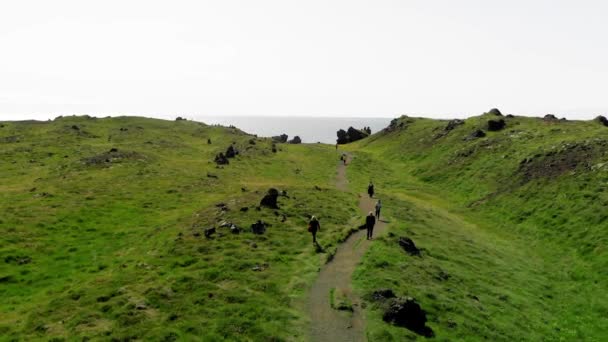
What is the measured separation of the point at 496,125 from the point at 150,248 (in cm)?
8056

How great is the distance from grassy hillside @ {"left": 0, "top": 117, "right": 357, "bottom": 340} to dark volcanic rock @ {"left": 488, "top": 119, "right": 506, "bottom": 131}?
126 ft

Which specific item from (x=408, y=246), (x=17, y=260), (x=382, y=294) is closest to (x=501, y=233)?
(x=408, y=246)

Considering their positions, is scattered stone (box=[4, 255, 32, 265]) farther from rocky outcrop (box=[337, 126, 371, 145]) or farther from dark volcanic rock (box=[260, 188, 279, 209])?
rocky outcrop (box=[337, 126, 371, 145])

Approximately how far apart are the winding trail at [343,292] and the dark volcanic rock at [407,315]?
1.67 m

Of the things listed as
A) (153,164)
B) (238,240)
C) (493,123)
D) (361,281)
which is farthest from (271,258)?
(493,123)

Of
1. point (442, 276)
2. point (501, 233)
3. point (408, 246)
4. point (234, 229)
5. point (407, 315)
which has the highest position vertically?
point (234, 229)

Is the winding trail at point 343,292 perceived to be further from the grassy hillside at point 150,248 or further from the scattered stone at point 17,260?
the scattered stone at point 17,260

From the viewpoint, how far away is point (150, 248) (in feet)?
122

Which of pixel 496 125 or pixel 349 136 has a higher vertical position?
pixel 496 125

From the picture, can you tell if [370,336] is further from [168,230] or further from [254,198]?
[254,198]

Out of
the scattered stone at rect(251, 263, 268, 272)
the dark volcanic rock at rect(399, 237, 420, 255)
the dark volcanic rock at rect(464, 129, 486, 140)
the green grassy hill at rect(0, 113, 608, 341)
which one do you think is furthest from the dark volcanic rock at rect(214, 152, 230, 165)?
the scattered stone at rect(251, 263, 268, 272)

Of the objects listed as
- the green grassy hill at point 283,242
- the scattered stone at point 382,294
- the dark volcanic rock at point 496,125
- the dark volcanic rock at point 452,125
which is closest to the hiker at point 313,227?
→ the green grassy hill at point 283,242

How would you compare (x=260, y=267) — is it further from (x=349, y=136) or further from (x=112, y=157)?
(x=349, y=136)

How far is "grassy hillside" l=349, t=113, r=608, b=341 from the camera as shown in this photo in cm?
2988
